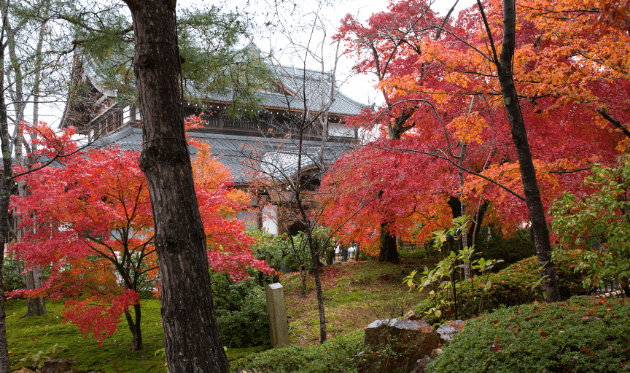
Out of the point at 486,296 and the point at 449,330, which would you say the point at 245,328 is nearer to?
the point at 449,330

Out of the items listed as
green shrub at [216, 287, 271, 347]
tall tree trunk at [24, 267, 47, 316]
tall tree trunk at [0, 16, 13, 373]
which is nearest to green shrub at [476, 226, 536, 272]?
green shrub at [216, 287, 271, 347]

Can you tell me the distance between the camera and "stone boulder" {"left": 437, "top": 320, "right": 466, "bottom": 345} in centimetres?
376

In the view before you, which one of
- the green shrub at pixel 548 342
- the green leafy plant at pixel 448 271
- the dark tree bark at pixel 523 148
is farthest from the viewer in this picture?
the green leafy plant at pixel 448 271

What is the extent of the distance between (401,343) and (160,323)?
5.61 metres

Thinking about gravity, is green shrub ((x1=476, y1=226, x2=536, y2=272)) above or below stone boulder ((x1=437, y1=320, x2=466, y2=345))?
below

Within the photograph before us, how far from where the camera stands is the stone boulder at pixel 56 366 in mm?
5398

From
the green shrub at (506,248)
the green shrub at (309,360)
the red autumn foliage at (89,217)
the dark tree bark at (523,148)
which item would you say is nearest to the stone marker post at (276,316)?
the red autumn foliage at (89,217)

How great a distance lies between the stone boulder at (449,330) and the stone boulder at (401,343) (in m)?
0.07

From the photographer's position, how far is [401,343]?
3842 millimetres

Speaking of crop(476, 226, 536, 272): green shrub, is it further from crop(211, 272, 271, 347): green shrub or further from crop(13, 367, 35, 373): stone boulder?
crop(13, 367, 35, 373): stone boulder

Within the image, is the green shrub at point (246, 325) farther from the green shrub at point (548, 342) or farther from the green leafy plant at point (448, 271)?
the green shrub at point (548, 342)

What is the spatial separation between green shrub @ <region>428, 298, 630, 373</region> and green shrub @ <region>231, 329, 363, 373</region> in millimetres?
904

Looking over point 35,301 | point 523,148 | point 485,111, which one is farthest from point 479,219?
point 35,301

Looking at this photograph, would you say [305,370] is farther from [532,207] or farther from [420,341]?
[532,207]
